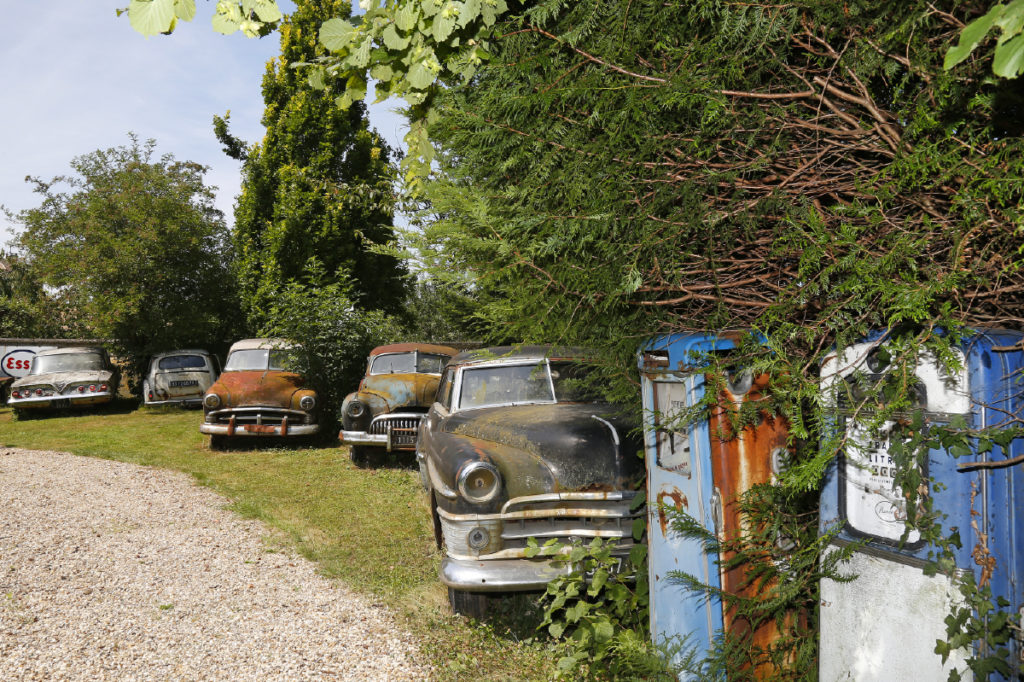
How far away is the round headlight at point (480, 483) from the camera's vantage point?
12.9 feet

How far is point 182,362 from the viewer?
15.5 metres

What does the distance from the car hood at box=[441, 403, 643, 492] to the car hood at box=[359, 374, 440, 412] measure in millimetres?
4362

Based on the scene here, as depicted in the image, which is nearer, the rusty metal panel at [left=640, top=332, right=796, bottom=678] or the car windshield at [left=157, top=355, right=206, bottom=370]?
the rusty metal panel at [left=640, top=332, right=796, bottom=678]

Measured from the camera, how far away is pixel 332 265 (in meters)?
14.4

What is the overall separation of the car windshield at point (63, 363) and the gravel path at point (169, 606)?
968 centimetres

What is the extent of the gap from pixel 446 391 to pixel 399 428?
292cm

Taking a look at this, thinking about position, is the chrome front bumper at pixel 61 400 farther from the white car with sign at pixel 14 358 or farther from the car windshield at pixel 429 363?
the car windshield at pixel 429 363

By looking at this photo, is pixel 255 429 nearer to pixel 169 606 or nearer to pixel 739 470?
pixel 169 606

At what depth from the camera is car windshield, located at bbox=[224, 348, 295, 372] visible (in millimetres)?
10906

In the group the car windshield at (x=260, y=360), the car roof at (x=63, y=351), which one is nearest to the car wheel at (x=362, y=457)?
the car windshield at (x=260, y=360)

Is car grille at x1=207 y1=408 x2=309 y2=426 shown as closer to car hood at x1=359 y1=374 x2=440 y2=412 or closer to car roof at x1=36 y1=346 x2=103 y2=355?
car hood at x1=359 y1=374 x2=440 y2=412

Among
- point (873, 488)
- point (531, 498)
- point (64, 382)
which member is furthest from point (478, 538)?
point (64, 382)

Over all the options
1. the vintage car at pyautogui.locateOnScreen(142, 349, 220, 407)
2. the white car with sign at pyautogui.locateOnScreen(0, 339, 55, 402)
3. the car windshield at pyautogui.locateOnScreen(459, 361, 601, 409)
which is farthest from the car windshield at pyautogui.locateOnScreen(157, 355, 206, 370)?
the car windshield at pyautogui.locateOnScreen(459, 361, 601, 409)

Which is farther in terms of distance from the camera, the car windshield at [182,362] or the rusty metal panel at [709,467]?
the car windshield at [182,362]
